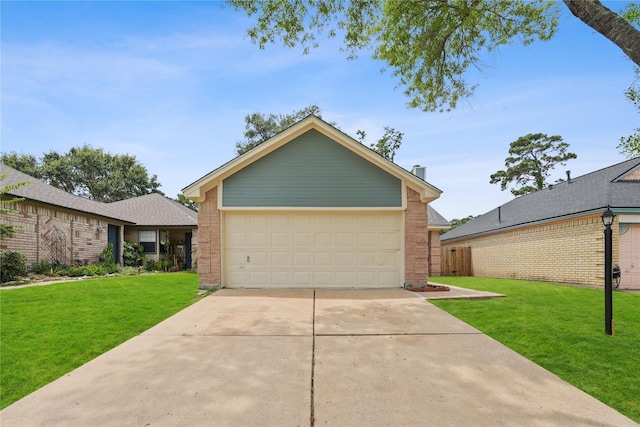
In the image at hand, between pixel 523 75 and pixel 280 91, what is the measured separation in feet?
26.5

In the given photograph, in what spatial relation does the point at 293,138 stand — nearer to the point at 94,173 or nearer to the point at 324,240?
the point at 324,240

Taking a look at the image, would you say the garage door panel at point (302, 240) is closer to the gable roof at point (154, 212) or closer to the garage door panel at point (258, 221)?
the garage door panel at point (258, 221)

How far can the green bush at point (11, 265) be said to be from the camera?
11.1 metres

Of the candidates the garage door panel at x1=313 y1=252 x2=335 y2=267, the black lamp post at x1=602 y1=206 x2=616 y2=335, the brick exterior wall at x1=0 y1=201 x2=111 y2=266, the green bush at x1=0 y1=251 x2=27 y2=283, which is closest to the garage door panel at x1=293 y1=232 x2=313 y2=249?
the garage door panel at x1=313 y1=252 x2=335 y2=267

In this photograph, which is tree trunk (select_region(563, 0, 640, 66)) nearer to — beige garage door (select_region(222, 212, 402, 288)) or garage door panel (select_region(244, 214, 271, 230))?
beige garage door (select_region(222, 212, 402, 288))

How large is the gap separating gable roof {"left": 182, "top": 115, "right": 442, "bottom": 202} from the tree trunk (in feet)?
16.4

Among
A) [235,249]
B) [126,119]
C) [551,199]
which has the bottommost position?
[235,249]

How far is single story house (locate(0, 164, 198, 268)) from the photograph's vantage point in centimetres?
1270

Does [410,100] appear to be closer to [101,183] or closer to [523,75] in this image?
[523,75]

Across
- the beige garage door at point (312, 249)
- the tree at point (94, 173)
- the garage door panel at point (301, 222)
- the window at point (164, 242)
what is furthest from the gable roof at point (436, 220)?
the tree at point (94, 173)

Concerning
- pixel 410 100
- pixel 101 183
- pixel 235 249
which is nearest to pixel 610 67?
pixel 410 100

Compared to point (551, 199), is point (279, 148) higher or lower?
higher

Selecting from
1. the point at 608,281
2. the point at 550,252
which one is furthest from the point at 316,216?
the point at 550,252

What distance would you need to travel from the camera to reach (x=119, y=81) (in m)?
10.0
